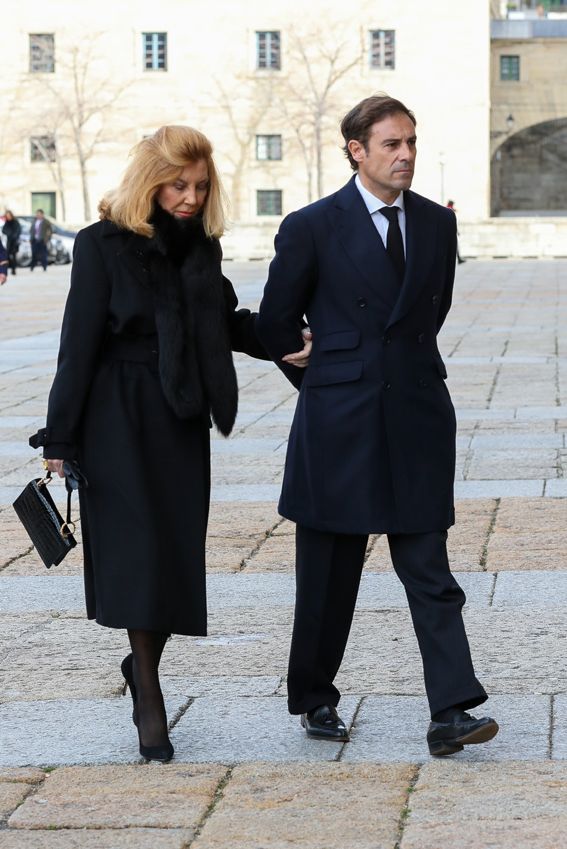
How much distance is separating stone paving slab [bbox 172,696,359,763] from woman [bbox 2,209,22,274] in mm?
36353

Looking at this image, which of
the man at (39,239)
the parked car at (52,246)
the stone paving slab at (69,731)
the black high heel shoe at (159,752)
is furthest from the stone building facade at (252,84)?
the black high heel shoe at (159,752)

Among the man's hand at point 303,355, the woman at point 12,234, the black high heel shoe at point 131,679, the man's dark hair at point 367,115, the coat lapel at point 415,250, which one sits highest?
the man's dark hair at point 367,115

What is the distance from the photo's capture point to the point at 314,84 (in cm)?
6062

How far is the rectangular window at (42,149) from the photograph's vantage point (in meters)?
62.0

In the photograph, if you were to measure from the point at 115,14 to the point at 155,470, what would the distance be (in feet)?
194

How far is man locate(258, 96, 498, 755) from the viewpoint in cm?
427

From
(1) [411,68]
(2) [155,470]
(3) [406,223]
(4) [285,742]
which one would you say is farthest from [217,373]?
(1) [411,68]

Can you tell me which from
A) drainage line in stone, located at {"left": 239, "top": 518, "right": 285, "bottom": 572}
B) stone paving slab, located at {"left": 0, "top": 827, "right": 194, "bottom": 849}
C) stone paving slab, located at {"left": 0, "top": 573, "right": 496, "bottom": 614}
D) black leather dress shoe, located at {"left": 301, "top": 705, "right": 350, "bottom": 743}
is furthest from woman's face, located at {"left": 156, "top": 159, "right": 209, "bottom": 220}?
drainage line in stone, located at {"left": 239, "top": 518, "right": 285, "bottom": 572}

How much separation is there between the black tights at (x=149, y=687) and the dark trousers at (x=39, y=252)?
3814 cm

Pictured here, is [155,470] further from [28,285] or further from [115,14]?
[115,14]

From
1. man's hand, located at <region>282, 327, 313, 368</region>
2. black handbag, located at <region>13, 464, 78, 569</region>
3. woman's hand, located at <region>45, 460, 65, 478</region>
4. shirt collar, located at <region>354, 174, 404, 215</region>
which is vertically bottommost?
black handbag, located at <region>13, 464, 78, 569</region>

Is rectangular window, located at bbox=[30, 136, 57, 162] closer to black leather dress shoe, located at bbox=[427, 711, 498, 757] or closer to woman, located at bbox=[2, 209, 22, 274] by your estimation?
woman, located at bbox=[2, 209, 22, 274]

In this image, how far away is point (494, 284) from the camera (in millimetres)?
33094

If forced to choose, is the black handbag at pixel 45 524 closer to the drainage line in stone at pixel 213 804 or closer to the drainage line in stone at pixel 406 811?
the drainage line in stone at pixel 213 804
